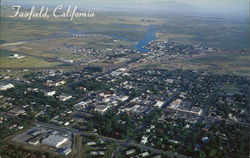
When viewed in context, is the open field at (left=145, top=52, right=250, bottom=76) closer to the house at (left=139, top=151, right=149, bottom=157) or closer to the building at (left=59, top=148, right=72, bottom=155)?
the house at (left=139, top=151, right=149, bottom=157)

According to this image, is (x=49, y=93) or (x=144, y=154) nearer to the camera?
(x=144, y=154)

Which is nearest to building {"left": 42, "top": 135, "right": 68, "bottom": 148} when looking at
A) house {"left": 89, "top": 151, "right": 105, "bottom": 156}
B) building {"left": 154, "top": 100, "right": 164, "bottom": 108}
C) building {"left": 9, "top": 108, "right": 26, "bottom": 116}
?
house {"left": 89, "top": 151, "right": 105, "bottom": 156}

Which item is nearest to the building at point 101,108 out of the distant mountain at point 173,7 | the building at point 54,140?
the building at point 54,140

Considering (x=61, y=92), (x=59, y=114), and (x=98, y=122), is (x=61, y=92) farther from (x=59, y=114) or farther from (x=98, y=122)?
(x=98, y=122)

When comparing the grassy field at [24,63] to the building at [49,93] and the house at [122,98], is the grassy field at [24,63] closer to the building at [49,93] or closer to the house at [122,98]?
the building at [49,93]

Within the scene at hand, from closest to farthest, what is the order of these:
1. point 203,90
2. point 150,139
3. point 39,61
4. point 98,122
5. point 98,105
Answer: point 150,139, point 98,122, point 98,105, point 203,90, point 39,61

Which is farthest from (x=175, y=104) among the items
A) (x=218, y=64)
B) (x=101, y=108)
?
(x=218, y=64)

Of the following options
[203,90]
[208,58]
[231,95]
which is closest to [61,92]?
[203,90]

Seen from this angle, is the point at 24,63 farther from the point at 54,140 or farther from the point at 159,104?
the point at 54,140
